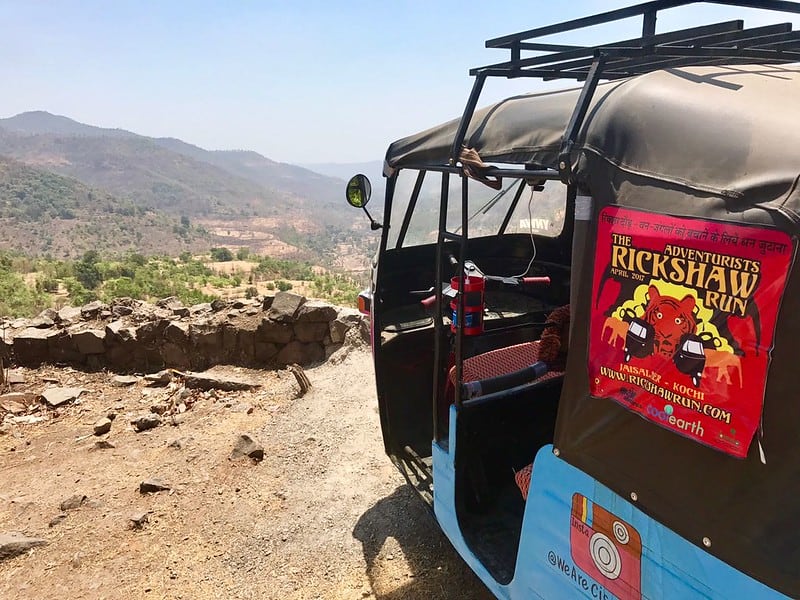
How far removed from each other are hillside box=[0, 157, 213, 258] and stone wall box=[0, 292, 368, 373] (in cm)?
5536

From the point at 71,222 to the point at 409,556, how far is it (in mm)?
84779

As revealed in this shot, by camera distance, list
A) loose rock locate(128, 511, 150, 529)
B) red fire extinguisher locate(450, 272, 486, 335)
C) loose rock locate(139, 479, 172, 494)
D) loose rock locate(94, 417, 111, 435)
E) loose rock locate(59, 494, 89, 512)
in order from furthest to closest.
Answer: loose rock locate(94, 417, 111, 435), loose rock locate(139, 479, 172, 494), loose rock locate(59, 494, 89, 512), loose rock locate(128, 511, 150, 529), red fire extinguisher locate(450, 272, 486, 335)

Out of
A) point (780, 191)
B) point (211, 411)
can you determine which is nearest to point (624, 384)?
point (780, 191)

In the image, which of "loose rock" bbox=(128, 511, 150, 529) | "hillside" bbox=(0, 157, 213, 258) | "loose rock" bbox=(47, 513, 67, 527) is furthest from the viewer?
"hillside" bbox=(0, 157, 213, 258)

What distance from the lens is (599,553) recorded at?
2.07 meters

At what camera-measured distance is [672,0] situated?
202cm

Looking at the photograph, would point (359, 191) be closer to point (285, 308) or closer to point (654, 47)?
point (654, 47)

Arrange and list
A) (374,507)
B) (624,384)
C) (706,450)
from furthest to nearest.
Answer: (374,507) < (624,384) < (706,450)

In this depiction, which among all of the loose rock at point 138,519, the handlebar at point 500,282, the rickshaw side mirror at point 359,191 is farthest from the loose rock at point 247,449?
the rickshaw side mirror at point 359,191

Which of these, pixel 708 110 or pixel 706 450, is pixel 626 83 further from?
pixel 706 450

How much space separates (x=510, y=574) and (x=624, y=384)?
1.46 m

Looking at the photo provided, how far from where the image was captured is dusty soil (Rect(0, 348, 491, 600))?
384 centimetres

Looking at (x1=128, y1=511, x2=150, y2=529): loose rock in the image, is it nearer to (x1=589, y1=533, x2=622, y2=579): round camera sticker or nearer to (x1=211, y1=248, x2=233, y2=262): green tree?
(x1=589, y1=533, x2=622, y2=579): round camera sticker

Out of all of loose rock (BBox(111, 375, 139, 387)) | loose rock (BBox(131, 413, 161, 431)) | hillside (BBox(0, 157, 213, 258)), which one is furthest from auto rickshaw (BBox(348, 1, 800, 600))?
hillside (BBox(0, 157, 213, 258))
